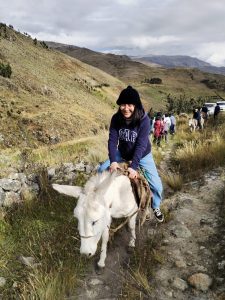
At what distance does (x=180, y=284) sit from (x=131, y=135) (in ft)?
7.22

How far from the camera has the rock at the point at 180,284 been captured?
16.2 feet

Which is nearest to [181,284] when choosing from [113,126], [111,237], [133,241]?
[133,241]

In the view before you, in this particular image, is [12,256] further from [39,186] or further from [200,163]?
[200,163]

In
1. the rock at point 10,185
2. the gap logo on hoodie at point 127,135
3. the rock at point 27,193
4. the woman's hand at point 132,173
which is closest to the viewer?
the woman's hand at point 132,173

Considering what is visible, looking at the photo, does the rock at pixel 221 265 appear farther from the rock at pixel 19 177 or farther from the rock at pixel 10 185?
the rock at pixel 19 177

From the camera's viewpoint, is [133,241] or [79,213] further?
[133,241]

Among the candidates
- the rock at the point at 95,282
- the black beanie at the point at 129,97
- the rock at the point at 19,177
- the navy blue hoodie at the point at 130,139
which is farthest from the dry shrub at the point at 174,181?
the rock at the point at 95,282

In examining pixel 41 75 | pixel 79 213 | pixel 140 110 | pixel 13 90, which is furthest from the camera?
pixel 41 75

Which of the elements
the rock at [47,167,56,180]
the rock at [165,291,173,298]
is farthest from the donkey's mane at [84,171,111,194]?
the rock at [47,167,56,180]

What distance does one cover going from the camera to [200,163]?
10.4m

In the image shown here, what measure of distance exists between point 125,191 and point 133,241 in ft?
3.88

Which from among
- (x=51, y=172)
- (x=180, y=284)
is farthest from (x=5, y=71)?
(x=180, y=284)

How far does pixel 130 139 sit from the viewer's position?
18.9ft

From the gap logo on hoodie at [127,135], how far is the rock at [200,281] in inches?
83.0
